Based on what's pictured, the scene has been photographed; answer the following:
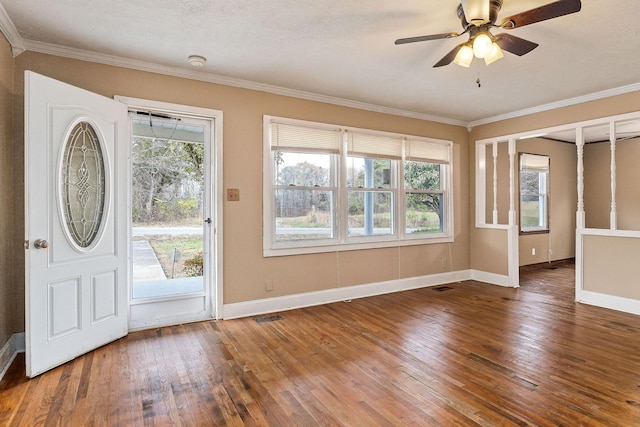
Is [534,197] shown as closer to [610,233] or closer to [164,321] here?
[610,233]

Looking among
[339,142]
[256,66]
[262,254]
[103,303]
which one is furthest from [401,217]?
[103,303]

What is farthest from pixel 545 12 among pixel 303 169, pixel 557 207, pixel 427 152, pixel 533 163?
pixel 557 207

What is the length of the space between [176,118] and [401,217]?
3242 mm

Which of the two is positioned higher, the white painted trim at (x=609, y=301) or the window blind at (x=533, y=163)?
the window blind at (x=533, y=163)

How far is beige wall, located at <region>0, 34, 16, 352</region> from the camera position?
103 inches

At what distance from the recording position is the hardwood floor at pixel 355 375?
2033 mm

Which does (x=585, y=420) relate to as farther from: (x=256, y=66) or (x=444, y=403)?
(x=256, y=66)

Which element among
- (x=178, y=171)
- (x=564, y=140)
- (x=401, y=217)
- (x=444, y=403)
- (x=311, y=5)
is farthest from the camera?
(x=564, y=140)

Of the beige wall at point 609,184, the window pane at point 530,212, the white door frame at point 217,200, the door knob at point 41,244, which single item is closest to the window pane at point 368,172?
the white door frame at point 217,200

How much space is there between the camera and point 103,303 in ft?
9.90

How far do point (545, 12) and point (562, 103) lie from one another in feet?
10.4

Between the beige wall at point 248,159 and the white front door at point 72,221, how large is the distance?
42 cm

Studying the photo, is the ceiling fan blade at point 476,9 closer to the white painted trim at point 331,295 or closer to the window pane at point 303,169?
the window pane at point 303,169

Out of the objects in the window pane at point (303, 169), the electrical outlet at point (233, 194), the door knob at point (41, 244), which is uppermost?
the window pane at point (303, 169)
